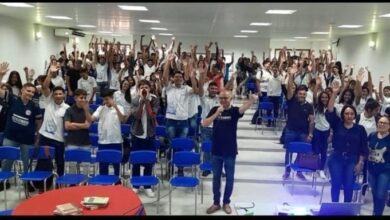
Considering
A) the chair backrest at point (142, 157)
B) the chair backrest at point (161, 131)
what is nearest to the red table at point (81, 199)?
the chair backrest at point (142, 157)

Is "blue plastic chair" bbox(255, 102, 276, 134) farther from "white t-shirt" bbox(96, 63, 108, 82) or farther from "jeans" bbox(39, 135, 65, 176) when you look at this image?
"jeans" bbox(39, 135, 65, 176)

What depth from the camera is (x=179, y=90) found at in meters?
6.97

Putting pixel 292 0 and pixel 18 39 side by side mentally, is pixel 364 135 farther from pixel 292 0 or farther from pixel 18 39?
pixel 18 39

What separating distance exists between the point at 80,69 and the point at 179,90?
4.03 meters

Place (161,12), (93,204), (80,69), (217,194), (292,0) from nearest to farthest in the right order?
(93,204)
(217,194)
(292,0)
(161,12)
(80,69)

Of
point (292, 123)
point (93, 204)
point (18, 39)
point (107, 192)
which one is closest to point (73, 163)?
point (107, 192)

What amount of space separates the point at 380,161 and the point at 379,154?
3.6 inches

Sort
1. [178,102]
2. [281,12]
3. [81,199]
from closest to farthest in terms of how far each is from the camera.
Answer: [81,199], [178,102], [281,12]

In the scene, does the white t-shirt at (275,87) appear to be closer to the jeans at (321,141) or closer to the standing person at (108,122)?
the jeans at (321,141)

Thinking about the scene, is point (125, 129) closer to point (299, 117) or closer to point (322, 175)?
point (299, 117)

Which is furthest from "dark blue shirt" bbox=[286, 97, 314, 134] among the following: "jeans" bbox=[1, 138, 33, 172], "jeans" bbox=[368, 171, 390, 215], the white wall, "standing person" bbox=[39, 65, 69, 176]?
the white wall

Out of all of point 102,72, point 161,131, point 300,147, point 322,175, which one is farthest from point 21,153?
point 322,175

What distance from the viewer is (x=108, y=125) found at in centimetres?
596

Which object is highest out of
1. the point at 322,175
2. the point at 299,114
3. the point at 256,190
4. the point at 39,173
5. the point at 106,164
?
the point at 299,114
